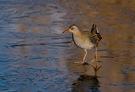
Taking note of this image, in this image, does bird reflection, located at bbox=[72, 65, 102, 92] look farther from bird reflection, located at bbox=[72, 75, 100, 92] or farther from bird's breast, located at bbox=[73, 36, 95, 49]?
bird's breast, located at bbox=[73, 36, 95, 49]

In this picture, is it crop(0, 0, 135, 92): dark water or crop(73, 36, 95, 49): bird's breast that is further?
crop(73, 36, 95, 49): bird's breast

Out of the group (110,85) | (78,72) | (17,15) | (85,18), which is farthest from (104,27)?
(110,85)

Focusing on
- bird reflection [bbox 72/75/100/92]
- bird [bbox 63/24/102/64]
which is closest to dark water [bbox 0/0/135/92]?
bird reflection [bbox 72/75/100/92]

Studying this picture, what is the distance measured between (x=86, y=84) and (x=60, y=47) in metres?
2.55

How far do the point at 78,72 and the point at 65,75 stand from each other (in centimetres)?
39

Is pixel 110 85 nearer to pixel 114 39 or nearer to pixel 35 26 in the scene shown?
pixel 114 39

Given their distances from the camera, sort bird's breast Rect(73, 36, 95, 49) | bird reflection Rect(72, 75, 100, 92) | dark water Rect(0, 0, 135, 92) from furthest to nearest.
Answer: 1. bird's breast Rect(73, 36, 95, 49)
2. dark water Rect(0, 0, 135, 92)
3. bird reflection Rect(72, 75, 100, 92)

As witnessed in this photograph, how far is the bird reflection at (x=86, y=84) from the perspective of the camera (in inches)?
310

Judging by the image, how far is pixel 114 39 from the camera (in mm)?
11344

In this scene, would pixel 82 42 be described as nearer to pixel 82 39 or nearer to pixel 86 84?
pixel 82 39

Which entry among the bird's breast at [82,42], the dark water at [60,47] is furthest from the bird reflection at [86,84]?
the bird's breast at [82,42]

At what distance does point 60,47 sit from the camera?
10625mm

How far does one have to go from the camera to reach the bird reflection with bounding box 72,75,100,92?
7.88 meters

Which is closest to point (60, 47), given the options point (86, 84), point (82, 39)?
point (82, 39)
